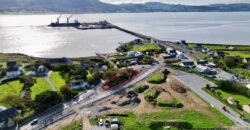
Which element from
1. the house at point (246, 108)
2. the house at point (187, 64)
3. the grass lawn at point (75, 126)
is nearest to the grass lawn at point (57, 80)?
the grass lawn at point (75, 126)

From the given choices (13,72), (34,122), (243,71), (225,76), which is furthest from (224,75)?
(13,72)

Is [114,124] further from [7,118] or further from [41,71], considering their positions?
[41,71]

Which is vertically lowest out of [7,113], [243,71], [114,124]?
[114,124]

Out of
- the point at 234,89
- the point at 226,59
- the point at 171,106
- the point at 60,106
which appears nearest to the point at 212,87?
the point at 234,89

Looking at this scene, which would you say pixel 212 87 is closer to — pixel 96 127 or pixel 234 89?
pixel 234 89

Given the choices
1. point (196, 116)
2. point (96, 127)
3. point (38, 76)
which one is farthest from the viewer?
point (38, 76)

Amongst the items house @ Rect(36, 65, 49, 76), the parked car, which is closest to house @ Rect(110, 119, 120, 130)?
the parked car
